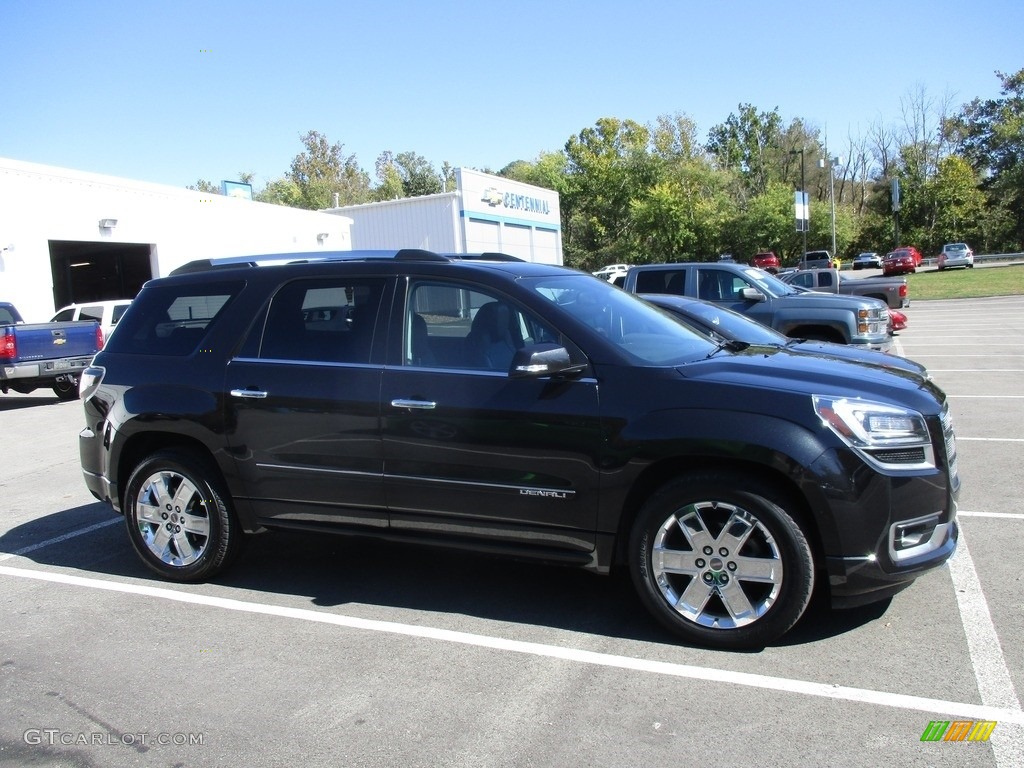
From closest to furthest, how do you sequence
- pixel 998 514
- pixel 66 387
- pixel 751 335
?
pixel 998 514, pixel 751 335, pixel 66 387

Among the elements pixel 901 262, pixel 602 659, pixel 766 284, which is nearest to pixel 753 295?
pixel 766 284

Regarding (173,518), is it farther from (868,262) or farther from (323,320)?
(868,262)

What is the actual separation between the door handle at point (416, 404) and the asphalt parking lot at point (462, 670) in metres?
1.13

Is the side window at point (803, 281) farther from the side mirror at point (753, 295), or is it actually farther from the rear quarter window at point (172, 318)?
the rear quarter window at point (172, 318)

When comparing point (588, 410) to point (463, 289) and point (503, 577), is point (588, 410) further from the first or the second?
point (503, 577)

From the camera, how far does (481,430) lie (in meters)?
4.19

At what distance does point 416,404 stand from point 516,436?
58 cm

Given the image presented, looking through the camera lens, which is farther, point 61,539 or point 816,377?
point 61,539

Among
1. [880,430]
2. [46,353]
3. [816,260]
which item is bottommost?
[880,430]

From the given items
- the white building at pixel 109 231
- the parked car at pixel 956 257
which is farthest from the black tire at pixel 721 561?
the parked car at pixel 956 257

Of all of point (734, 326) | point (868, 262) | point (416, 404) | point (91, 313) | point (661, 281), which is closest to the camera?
point (416, 404)

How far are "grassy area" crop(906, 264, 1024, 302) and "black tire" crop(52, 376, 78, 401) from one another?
2829 centimetres

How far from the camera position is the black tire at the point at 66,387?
49.1 feet

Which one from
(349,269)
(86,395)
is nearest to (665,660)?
(349,269)
